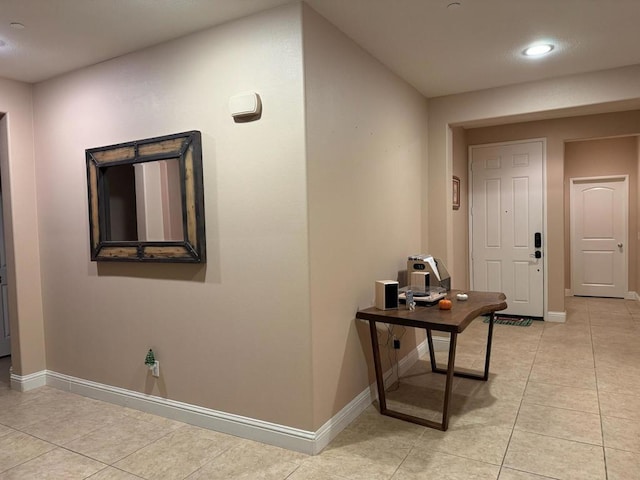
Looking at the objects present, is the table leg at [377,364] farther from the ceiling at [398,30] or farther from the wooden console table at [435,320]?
the ceiling at [398,30]

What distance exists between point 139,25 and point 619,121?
494 centimetres

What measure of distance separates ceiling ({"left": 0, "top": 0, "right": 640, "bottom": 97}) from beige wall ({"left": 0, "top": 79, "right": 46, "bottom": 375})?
31cm

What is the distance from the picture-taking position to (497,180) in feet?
18.5

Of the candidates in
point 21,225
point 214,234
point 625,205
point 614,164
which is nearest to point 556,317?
point 625,205

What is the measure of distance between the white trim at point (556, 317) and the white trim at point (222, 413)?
253cm

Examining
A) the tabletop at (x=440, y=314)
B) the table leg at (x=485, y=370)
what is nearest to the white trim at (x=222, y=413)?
the table leg at (x=485, y=370)

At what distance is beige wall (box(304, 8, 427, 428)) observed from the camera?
253cm

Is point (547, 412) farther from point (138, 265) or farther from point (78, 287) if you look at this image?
point (78, 287)

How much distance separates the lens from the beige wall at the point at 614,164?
6738 mm

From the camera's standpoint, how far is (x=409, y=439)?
2.64 metres

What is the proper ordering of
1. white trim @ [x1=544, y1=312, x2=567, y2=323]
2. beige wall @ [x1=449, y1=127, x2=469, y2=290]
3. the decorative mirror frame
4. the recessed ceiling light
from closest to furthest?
the decorative mirror frame, the recessed ceiling light, beige wall @ [x1=449, y1=127, x2=469, y2=290], white trim @ [x1=544, y1=312, x2=567, y2=323]

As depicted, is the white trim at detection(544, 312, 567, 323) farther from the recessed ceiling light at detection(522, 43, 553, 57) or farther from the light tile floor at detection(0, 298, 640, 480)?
the recessed ceiling light at detection(522, 43, 553, 57)

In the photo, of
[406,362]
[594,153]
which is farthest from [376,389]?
[594,153]

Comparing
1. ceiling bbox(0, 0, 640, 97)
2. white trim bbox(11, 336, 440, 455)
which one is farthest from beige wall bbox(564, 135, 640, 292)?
white trim bbox(11, 336, 440, 455)
